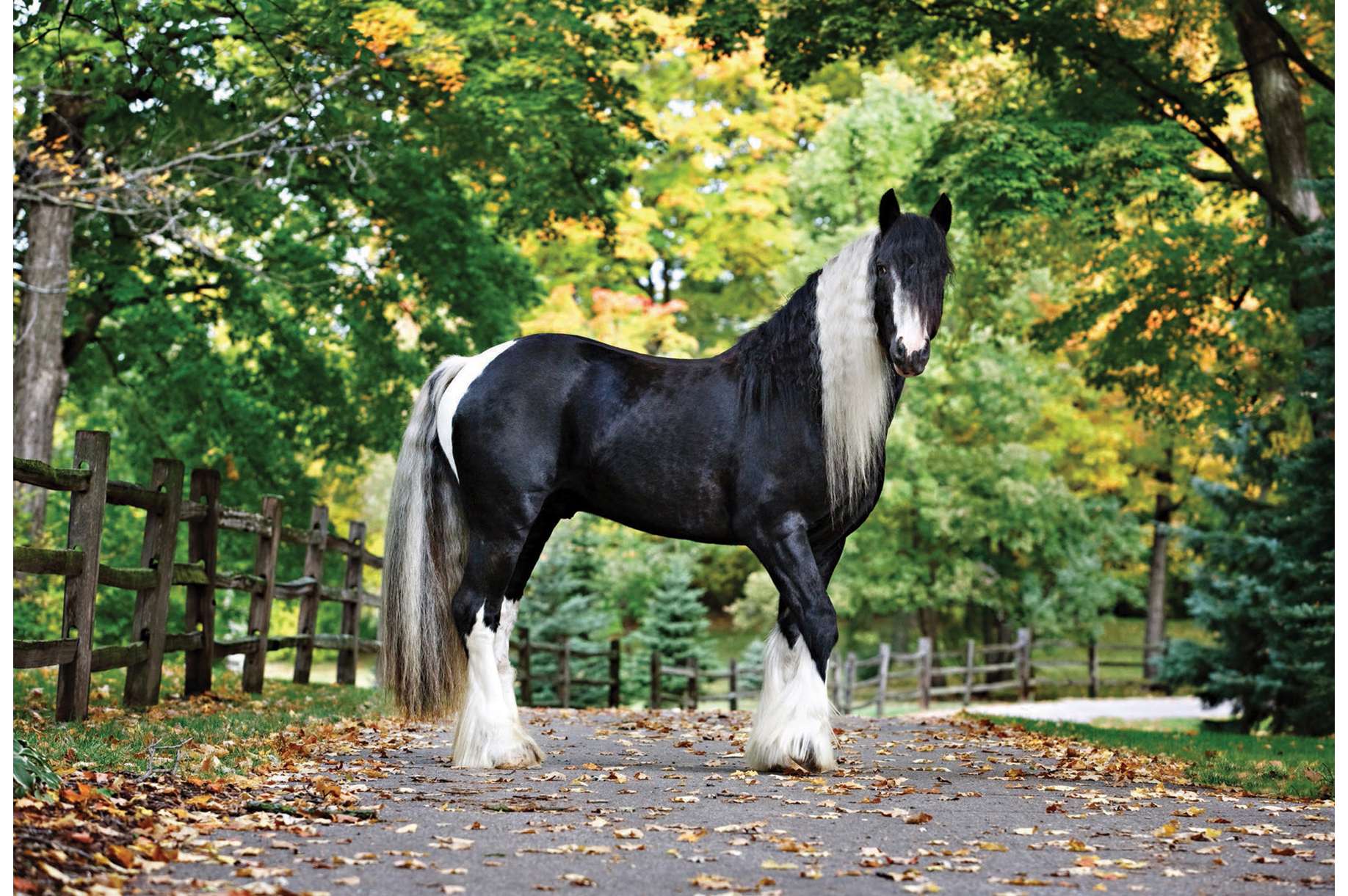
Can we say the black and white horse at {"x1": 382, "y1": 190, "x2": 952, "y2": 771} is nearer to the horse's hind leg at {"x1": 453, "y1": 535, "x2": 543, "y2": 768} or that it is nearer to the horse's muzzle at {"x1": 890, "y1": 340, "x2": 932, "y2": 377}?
the horse's hind leg at {"x1": 453, "y1": 535, "x2": 543, "y2": 768}

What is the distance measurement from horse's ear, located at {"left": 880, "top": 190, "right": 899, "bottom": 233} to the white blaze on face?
1.06ft

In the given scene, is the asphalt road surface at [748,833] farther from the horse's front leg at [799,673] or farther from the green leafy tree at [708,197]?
the green leafy tree at [708,197]

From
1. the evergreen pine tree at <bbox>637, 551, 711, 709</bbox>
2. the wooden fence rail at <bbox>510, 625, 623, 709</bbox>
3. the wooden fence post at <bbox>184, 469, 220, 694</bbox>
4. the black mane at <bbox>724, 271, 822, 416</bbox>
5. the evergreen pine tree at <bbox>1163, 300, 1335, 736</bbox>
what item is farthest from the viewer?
the evergreen pine tree at <bbox>637, 551, 711, 709</bbox>

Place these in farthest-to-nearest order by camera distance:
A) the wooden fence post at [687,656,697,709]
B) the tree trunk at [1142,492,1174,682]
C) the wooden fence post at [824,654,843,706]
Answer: the tree trunk at [1142,492,1174,682] → the wooden fence post at [824,654,843,706] → the wooden fence post at [687,656,697,709]

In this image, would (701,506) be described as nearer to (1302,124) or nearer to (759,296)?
(1302,124)

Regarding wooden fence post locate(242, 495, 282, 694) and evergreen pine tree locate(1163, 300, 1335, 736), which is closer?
wooden fence post locate(242, 495, 282, 694)

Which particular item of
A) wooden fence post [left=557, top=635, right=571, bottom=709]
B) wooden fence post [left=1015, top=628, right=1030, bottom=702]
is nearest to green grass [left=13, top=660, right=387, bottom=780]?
wooden fence post [left=557, top=635, right=571, bottom=709]

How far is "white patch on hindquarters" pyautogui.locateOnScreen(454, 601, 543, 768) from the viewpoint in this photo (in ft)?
21.2

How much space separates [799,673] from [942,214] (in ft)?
7.76

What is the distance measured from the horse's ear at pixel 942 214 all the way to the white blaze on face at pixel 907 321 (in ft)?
1.75

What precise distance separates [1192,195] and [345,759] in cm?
A: 1078

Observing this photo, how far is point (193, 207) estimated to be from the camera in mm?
15719

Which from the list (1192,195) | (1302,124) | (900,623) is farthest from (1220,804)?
(900,623)

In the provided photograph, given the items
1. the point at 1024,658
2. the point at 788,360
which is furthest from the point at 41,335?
the point at 1024,658
